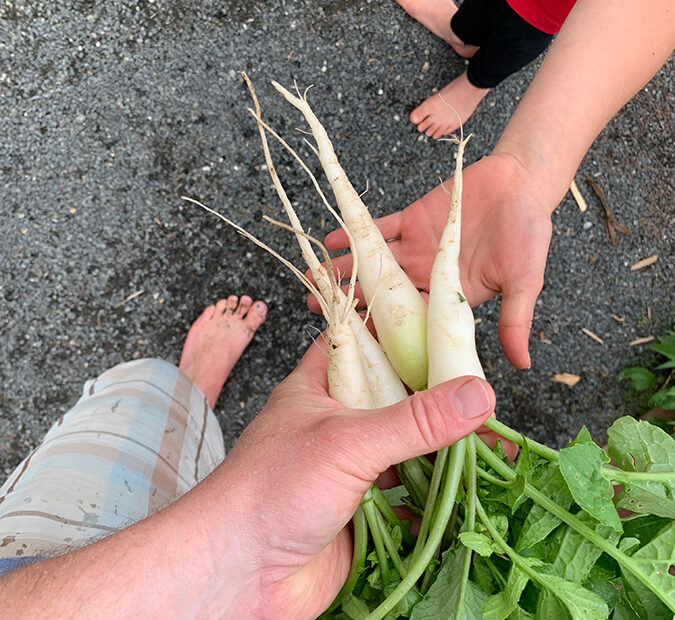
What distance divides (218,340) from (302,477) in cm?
130

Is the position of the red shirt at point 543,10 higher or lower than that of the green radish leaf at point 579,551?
higher

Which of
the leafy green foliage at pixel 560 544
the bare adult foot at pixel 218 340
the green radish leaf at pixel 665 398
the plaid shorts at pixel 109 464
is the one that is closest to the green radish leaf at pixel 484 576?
the leafy green foliage at pixel 560 544

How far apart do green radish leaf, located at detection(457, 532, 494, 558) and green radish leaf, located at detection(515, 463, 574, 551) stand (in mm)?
82

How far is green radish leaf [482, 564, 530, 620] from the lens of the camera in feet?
3.34

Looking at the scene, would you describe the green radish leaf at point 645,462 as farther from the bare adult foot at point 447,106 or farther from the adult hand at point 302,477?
the bare adult foot at point 447,106

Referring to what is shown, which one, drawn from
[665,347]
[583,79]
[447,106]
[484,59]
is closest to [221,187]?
[447,106]

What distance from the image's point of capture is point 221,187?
7.36 ft

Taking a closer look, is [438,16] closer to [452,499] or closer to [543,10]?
[543,10]

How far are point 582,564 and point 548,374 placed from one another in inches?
53.6

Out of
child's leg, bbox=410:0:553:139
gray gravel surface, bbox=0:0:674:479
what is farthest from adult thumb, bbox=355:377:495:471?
gray gravel surface, bbox=0:0:674:479

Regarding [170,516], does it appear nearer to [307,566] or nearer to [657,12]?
[307,566]

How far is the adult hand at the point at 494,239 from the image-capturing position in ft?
4.48

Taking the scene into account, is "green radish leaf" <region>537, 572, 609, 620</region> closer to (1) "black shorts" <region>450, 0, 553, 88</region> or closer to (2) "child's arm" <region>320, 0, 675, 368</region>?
(2) "child's arm" <region>320, 0, 675, 368</region>

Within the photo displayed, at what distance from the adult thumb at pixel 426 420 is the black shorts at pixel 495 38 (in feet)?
4.56
